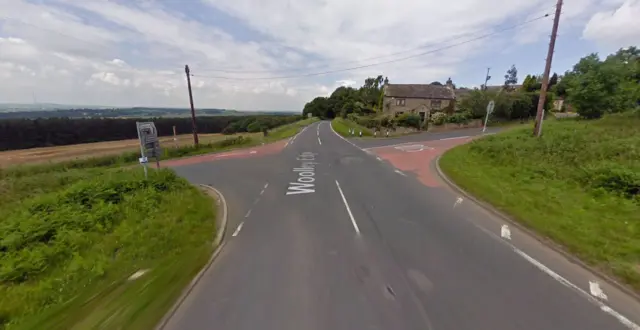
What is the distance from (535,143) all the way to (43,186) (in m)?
23.3

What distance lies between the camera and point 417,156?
17203mm

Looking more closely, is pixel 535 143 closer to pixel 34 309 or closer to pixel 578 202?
pixel 578 202

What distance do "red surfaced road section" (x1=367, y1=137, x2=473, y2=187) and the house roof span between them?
30219mm

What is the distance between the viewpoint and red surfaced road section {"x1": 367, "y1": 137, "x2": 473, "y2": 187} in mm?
12598

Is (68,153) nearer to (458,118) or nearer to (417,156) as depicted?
(417,156)

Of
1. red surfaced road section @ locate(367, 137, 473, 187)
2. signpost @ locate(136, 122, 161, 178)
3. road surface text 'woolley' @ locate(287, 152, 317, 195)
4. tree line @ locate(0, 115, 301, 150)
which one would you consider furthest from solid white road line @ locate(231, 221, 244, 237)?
tree line @ locate(0, 115, 301, 150)

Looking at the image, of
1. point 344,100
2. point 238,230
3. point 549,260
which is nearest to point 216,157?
point 238,230

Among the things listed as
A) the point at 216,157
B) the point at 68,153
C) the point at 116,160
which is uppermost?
the point at 216,157

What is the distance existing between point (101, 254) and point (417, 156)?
16.3 m

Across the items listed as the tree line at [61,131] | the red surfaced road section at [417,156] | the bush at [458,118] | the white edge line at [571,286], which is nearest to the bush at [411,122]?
the bush at [458,118]

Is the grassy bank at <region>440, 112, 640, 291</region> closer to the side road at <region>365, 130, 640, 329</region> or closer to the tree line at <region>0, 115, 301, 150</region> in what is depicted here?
the side road at <region>365, 130, 640, 329</region>

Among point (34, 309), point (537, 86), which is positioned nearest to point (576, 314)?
point (34, 309)

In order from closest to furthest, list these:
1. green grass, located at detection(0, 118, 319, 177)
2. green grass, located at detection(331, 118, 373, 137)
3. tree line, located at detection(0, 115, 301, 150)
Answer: green grass, located at detection(0, 118, 319, 177)
green grass, located at detection(331, 118, 373, 137)
tree line, located at detection(0, 115, 301, 150)

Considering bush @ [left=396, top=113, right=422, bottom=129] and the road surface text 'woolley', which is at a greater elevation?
bush @ [left=396, top=113, right=422, bottom=129]
